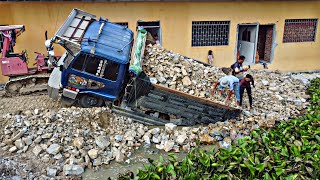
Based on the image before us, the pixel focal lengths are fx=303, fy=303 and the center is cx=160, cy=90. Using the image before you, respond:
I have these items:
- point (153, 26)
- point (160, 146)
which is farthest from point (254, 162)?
point (153, 26)

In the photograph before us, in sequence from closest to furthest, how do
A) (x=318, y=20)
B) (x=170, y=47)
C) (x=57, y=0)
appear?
(x=57, y=0)
(x=170, y=47)
(x=318, y=20)

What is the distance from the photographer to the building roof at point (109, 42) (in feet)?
25.3


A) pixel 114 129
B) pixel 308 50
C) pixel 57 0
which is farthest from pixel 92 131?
pixel 308 50

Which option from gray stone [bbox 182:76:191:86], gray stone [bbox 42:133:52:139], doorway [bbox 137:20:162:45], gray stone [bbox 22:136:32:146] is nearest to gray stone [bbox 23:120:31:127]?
gray stone [bbox 22:136:32:146]

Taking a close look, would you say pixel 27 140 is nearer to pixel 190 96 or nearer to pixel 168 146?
pixel 168 146

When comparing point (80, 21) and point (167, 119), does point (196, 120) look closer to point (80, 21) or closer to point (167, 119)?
point (167, 119)

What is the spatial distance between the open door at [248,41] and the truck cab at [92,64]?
694 cm

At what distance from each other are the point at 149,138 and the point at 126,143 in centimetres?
62

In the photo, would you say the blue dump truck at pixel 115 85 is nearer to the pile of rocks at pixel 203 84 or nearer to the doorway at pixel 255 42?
the pile of rocks at pixel 203 84

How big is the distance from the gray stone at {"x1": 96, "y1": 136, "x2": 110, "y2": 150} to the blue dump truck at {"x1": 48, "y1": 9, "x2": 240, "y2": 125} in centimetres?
95

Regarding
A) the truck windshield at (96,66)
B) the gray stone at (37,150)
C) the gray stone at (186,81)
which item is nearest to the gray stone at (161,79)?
the gray stone at (186,81)

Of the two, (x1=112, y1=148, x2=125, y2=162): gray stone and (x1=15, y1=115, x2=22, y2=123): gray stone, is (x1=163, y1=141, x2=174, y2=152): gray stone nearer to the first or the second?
(x1=112, y1=148, x2=125, y2=162): gray stone

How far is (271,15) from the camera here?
42.9ft

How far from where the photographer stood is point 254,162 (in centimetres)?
483
